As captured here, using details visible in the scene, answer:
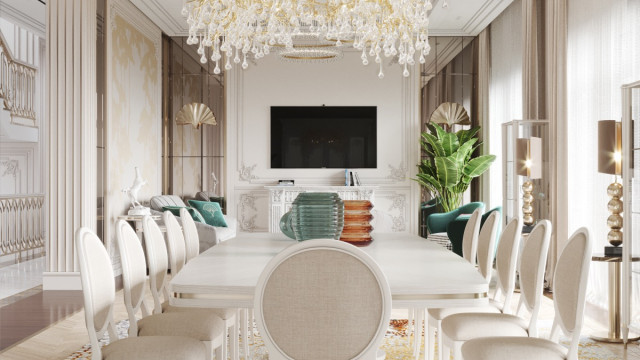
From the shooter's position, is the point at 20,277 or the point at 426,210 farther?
the point at 426,210

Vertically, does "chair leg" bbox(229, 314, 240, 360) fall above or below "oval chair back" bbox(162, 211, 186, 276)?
below

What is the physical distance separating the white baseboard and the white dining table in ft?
10.1

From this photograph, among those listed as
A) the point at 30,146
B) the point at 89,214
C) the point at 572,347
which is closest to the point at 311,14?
the point at 572,347

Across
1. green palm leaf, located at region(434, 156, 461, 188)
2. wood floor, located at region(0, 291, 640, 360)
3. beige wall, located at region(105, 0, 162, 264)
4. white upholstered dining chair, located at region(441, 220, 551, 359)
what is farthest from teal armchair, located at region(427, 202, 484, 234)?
white upholstered dining chair, located at region(441, 220, 551, 359)

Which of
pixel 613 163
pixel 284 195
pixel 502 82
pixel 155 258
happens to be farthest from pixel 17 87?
pixel 613 163

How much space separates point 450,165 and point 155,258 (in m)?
5.05

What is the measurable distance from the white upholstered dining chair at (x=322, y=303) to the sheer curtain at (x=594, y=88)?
3.11 metres

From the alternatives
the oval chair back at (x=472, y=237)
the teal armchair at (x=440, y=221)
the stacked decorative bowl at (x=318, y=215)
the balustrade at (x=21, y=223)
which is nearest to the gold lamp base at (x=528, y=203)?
the teal armchair at (x=440, y=221)

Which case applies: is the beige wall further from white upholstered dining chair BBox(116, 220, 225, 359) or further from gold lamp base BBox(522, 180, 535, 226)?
gold lamp base BBox(522, 180, 535, 226)

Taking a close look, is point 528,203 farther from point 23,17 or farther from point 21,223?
point 21,223

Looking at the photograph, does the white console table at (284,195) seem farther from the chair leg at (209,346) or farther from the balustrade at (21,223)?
the chair leg at (209,346)

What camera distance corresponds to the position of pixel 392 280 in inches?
79.7

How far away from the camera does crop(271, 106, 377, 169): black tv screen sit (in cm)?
781

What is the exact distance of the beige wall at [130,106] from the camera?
19.3 feet
